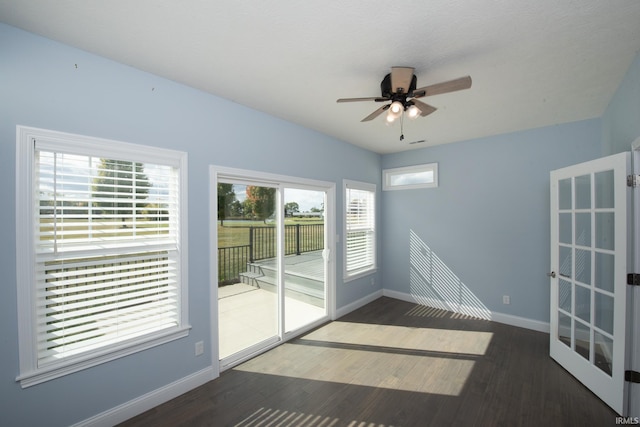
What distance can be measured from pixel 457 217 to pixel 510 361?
80.9 inches

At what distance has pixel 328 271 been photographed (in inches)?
153

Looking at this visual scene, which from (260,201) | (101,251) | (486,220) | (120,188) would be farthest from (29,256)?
(486,220)

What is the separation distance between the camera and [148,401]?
6.82 feet

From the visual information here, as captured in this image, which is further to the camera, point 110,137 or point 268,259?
point 268,259

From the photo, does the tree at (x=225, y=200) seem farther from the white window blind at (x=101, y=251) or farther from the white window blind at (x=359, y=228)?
the white window blind at (x=359, y=228)

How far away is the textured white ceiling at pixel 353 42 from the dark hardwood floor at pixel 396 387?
2.76 metres

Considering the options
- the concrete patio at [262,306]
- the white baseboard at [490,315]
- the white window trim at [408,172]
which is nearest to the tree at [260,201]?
the concrete patio at [262,306]

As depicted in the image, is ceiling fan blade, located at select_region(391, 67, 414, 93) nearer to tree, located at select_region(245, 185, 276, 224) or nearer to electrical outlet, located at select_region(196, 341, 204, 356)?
tree, located at select_region(245, 185, 276, 224)

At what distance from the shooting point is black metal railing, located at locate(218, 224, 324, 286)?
2.72 m

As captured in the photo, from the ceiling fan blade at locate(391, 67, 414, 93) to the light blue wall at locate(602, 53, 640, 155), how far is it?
5.51 ft

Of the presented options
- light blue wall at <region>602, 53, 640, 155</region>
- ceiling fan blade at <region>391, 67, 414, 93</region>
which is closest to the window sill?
ceiling fan blade at <region>391, 67, 414, 93</region>

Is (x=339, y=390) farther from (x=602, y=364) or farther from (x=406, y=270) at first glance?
(x=406, y=270)

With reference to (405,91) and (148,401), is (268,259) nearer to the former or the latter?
(148,401)

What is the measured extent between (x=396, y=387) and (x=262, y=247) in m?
1.99
